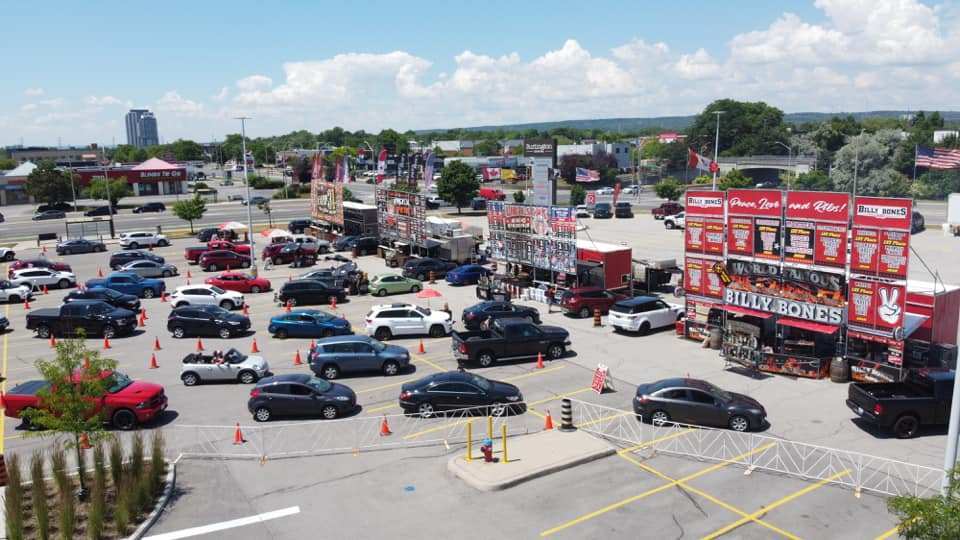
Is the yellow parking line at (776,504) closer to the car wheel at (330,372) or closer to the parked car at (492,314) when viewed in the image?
the car wheel at (330,372)

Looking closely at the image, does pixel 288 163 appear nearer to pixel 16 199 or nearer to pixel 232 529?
pixel 16 199

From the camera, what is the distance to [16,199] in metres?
109

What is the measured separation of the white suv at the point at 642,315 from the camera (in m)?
31.3

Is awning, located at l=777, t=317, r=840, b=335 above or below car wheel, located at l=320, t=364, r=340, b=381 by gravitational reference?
above

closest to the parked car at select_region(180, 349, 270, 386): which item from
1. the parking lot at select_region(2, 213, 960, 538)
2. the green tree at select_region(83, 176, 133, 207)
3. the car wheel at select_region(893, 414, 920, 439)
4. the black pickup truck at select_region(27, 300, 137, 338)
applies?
the parking lot at select_region(2, 213, 960, 538)

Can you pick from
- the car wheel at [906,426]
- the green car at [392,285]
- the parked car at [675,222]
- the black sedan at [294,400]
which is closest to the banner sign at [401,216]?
the green car at [392,285]

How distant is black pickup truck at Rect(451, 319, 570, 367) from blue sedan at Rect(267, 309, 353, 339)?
6498 millimetres

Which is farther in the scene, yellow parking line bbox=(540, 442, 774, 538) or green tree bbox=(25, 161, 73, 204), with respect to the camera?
green tree bbox=(25, 161, 73, 204)

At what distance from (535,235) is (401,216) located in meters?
14.8

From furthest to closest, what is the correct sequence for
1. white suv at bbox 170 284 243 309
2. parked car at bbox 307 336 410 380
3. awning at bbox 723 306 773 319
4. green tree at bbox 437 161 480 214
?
green tree at bbox 437 161 480 214 → white suv at bbox 170 284 243 309 → awning at bbox 723 306 773 319 → parked car at bbox 307 336 410 380

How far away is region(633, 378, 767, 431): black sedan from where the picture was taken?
20375mm

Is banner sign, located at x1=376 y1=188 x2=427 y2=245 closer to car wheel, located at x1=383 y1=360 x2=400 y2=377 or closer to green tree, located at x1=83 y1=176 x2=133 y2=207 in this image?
car wheel, located at x1=383 y1=360 x2=400 y2=377

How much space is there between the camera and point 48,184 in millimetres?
92688

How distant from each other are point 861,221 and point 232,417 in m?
21.3
